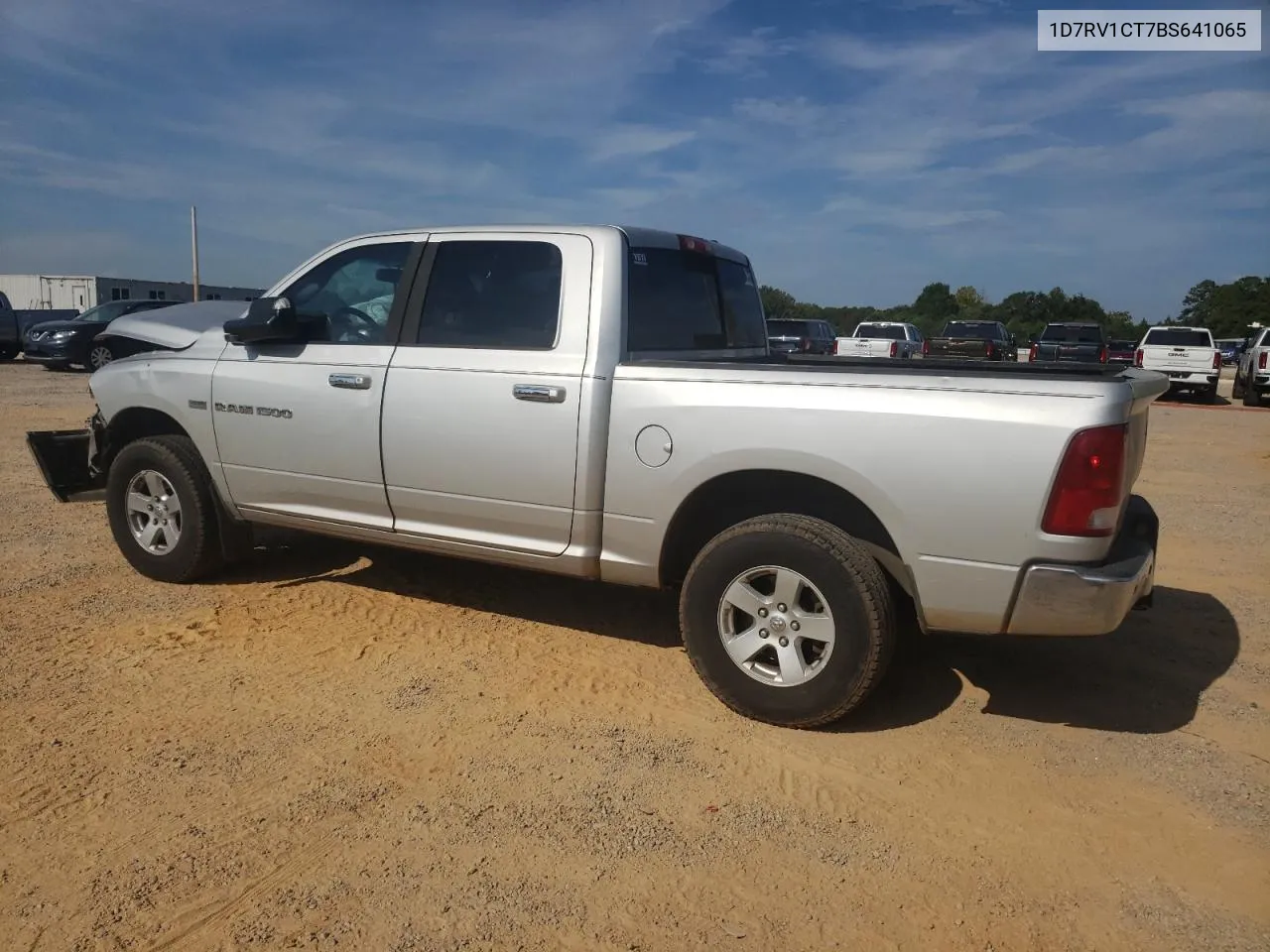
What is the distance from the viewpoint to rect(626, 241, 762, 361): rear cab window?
14.5ft

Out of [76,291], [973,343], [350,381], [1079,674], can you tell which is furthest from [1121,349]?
[76,291]

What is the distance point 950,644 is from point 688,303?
2.16m

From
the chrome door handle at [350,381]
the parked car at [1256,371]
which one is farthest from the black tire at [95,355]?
the parked car at [1256,371]

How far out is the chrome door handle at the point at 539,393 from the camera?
4180 millimetres

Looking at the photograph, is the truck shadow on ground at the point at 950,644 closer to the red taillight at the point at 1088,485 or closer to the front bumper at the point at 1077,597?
the front bumper at the point at 1077,597

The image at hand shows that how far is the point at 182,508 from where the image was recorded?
17.6ft

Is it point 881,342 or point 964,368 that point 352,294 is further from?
point 881,342

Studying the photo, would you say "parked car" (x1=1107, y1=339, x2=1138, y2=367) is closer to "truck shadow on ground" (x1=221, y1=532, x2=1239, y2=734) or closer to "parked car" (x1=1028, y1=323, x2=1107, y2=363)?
"parked car" (x1=1028, y1=323, x2=1107, y2=363)

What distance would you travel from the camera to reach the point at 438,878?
285 centimetres

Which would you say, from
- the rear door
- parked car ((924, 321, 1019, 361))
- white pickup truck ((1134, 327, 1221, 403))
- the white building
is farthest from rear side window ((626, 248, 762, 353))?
the white building

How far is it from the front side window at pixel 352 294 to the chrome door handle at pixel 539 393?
90cm

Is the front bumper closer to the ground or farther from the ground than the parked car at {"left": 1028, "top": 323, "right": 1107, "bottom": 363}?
closer to the ground

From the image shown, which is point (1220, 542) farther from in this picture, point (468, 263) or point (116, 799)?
point (116, 799)

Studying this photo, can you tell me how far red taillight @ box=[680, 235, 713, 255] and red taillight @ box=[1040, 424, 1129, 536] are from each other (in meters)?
2.19
